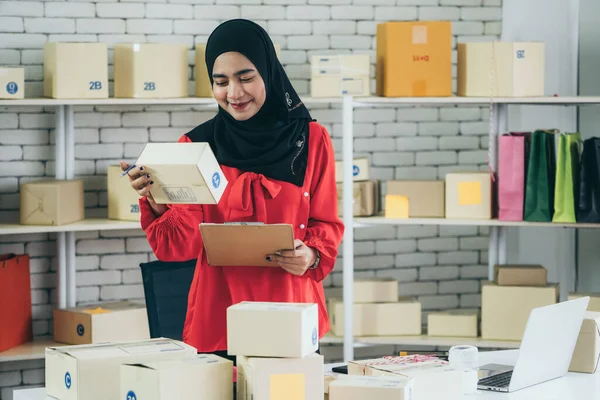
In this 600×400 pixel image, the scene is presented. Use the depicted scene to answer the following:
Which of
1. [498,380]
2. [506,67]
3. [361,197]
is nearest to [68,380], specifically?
[498,380]

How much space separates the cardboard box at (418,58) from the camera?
435cm

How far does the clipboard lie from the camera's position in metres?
2.53

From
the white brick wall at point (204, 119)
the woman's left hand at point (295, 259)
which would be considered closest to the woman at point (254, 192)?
the woman's left hand at point (295, 259)

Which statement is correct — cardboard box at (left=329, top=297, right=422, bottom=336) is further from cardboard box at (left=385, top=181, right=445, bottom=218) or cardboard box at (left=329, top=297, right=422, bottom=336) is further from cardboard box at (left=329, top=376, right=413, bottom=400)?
cardboard box at (left=329, top=376, right=413, bottom=400)

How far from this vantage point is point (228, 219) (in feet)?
8.97

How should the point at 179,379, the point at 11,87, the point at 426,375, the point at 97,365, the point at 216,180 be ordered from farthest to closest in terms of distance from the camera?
the point at 11,87
the point at 216,180
the point at 426,375
the point at 97,365
the point at 179,379

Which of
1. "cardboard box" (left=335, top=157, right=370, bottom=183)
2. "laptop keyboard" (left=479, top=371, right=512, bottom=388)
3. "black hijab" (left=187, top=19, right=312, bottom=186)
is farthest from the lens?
"cardboard box" (left=335, top=157, right=370, bottom=183)

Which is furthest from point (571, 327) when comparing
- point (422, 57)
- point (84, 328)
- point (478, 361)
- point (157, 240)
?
point (84, 328)

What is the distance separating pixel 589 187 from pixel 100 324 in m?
2.42

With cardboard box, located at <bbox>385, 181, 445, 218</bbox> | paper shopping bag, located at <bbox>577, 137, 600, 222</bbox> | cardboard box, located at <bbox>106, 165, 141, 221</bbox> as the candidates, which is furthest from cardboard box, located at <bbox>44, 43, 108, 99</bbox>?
paper shopping bag, located at <bbox>577, 137, 600, 222</bbox>

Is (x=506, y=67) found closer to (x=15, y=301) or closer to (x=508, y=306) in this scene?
(x=508, y=306)

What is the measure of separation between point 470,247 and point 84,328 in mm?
2212

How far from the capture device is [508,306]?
4.41m

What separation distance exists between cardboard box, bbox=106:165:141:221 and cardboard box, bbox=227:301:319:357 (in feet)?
8.12
